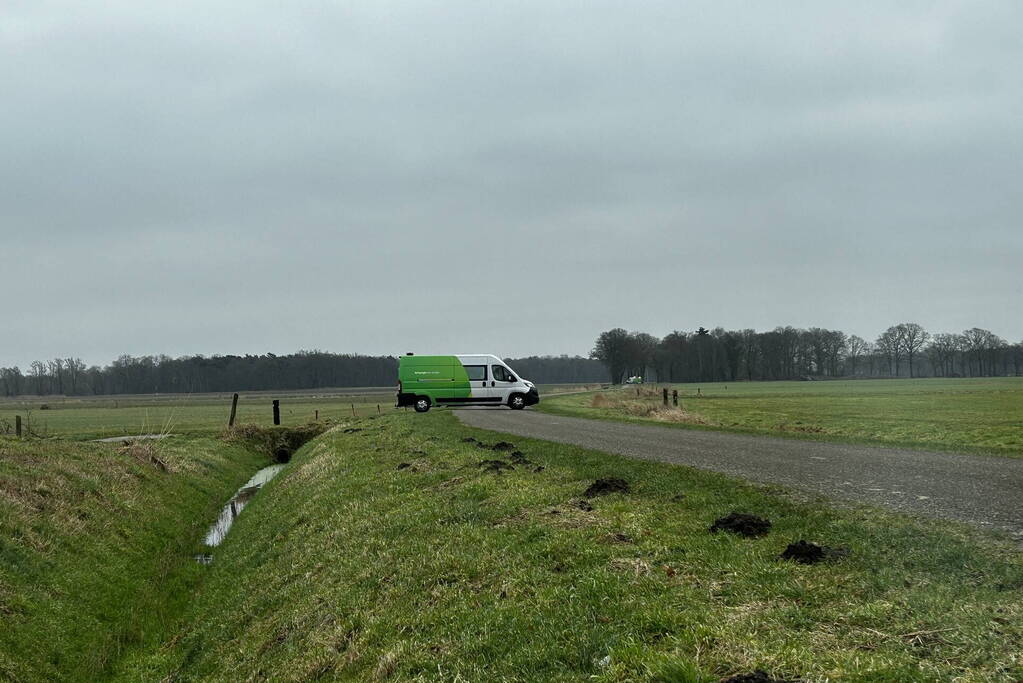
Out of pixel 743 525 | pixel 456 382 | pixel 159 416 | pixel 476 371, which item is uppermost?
pixel 476 371

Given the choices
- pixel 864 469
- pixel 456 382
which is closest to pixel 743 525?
pixel 864 469

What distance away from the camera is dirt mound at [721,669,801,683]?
4.36m

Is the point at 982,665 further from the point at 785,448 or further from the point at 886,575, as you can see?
the point at 785,448

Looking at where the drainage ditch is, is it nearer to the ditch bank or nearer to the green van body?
the green van body

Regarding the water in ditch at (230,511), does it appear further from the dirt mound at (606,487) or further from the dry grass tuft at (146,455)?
the dirt mound at (606,487)

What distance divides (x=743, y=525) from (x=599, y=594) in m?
2.57

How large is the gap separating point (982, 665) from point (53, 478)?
18812 millimetres

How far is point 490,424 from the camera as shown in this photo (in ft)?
98.1

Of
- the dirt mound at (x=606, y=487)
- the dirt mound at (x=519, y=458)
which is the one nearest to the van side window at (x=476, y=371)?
the dirt mound at (x=519, y=458)

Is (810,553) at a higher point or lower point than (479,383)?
lower

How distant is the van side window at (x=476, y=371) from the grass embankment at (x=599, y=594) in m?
31.2

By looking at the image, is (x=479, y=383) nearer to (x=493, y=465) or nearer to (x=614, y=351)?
(x=493, y=465)

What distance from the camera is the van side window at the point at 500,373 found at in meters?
45.7

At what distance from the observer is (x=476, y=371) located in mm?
45281
